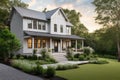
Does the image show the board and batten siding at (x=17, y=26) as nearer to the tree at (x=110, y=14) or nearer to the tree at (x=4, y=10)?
the tree at (x=4, y=10)

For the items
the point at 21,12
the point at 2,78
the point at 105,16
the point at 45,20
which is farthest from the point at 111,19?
the point at 2,78

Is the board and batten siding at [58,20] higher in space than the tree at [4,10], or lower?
lower

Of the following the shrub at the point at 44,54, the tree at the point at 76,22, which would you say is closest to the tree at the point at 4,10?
the shrub at the point at 44,54

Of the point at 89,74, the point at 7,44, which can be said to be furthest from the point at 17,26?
the point at 89,74

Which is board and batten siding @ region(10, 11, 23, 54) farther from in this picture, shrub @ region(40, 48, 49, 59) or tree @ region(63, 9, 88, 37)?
tree @ region(63, 9, 88, 37)

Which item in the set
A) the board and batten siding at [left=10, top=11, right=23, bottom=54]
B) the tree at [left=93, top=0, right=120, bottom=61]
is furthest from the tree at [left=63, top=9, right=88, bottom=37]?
the board and batten siding at [left=10, top=11, right=23, bottom=54]

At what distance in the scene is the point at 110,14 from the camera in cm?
3020

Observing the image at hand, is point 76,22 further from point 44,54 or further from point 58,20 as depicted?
point 44,54

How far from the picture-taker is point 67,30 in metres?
35.0

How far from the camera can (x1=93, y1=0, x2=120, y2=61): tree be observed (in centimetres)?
2932

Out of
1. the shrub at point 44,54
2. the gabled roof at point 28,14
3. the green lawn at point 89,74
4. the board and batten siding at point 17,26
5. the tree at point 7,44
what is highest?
the gabled roof at point 28,14

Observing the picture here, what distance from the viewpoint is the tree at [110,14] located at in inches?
1154

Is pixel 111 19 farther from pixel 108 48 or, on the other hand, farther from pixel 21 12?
pixel 21 12

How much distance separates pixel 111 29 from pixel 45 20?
11.7m
